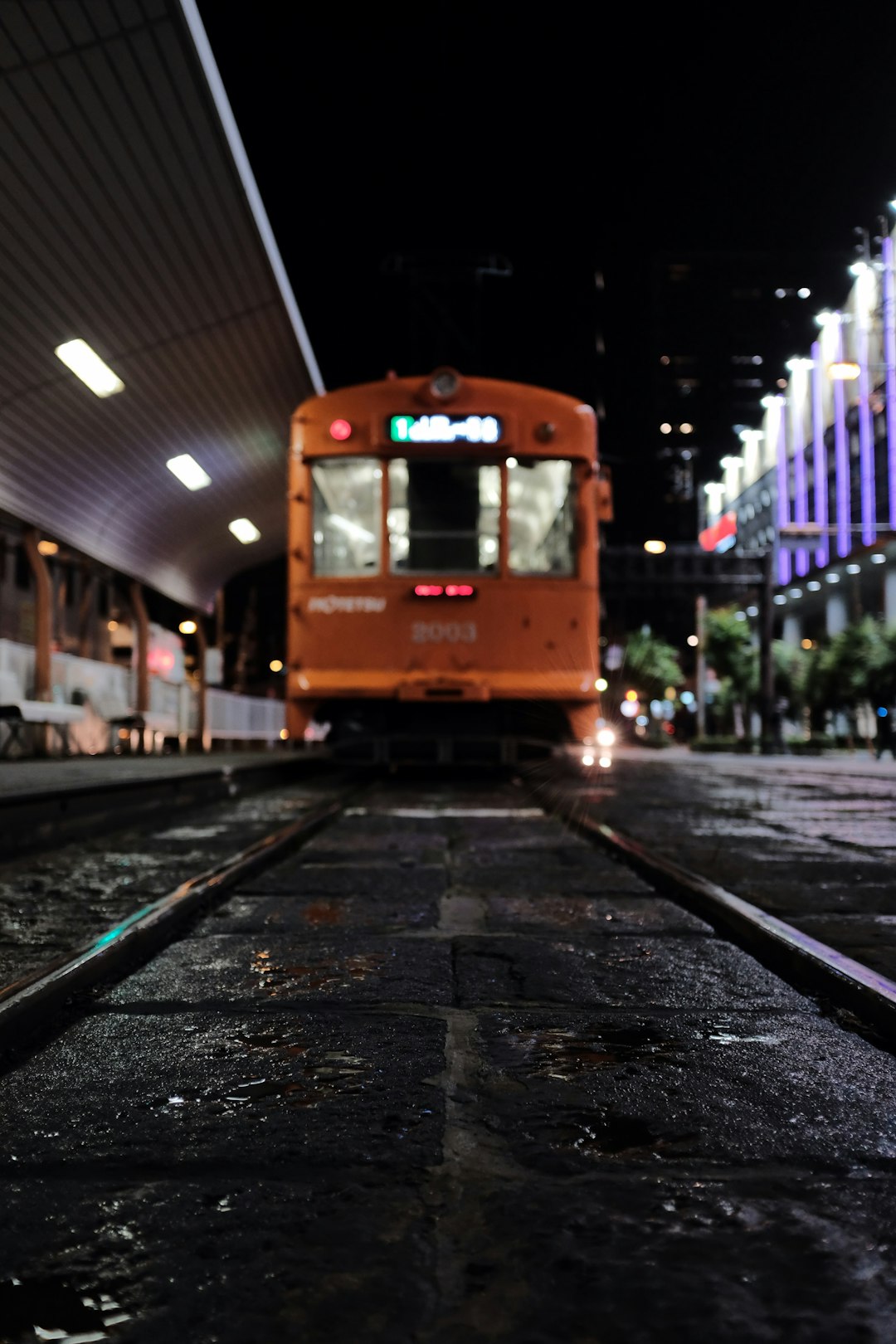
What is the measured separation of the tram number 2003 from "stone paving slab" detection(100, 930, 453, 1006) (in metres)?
8.06

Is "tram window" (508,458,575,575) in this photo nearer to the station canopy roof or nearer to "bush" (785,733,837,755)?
the station canopy roof

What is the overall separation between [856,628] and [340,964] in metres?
38.5

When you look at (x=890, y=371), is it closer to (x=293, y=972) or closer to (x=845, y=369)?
(x=845, y=369)

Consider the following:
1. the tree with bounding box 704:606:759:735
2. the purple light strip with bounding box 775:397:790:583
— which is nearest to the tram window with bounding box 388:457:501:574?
the tree with bounding box 704:606:759:735

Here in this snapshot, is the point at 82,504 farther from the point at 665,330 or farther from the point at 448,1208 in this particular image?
the point at 665,330

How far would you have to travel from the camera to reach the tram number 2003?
1234cm

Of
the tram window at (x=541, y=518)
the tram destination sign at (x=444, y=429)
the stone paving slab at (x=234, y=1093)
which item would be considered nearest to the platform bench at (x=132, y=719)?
the tram destination sign at (x=444, y=429)

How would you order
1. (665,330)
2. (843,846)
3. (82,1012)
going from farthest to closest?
(665,330), (843,846), (82,1012)

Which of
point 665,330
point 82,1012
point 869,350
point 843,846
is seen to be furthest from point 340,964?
point 665,330

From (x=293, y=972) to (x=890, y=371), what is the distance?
143 ft

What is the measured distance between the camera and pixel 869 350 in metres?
47.9

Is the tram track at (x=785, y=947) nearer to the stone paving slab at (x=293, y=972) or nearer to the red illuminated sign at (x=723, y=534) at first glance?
the stone paving slab at (x=293, y=972)

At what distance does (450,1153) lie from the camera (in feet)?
7.01

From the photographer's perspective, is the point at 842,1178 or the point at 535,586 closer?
the point at 842,1178
